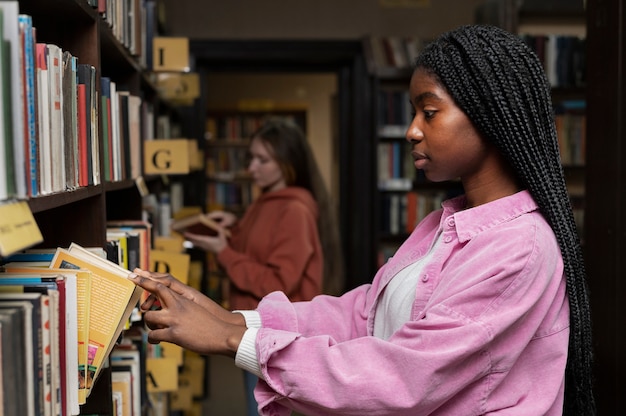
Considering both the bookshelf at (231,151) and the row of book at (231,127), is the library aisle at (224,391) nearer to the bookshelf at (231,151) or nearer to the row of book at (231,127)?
the bookshelf at (231,151)

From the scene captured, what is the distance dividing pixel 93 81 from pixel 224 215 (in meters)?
2.09

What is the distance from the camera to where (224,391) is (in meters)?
4.87

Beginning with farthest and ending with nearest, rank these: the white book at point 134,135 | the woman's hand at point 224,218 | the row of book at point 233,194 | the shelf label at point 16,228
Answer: the row of book at point 233,194 < the woman's hand at point 224,218 < the white book at point 134,135 < the shelf label at point 16,228

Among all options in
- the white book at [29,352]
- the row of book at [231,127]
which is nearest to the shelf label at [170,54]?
the white book at [29,352]

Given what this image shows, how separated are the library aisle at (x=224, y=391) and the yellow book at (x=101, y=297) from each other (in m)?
3.18

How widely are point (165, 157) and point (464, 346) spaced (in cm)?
Result: 157

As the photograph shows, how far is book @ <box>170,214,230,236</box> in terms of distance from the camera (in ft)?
10.5

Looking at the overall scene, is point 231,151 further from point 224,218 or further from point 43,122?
point 43,122

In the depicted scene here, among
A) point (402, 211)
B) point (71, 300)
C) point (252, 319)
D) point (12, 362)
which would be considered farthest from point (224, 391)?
point (12, 362)

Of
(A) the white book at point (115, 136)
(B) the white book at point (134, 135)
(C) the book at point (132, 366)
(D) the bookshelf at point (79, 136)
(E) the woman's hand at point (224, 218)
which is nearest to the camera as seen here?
(D) the bookshelf at point (79, 136)

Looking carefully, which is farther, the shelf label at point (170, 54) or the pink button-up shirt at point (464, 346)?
the shelf label at point (170, 54)

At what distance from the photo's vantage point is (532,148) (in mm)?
1271

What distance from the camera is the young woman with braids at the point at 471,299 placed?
119 centimetres

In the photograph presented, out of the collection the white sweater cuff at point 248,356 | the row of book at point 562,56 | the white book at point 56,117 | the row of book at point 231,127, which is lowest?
the white sweater cuff at point 248,356
